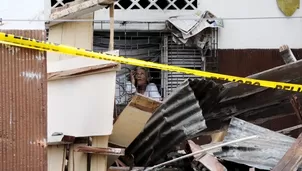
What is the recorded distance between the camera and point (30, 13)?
12.6 ft

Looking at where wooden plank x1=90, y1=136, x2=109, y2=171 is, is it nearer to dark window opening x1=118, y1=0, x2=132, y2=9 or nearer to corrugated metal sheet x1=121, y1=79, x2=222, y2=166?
corrugated metal sheet x1=121, y1=79, x2=222, y2=166

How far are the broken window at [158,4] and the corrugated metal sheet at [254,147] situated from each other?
3.65 m

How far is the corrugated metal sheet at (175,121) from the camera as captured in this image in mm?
4926

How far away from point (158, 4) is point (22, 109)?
512cm

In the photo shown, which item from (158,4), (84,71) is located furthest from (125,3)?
(84,71)

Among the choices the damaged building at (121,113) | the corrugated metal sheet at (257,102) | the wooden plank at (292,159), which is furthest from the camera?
the corrugated metal sheet at (257,102)

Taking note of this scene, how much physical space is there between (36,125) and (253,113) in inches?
96.7

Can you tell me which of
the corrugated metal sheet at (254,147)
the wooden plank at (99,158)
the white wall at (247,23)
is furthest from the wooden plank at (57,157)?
the white wall at (247,23)

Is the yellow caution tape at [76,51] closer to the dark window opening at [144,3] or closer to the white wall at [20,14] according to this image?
the white wall at [20,14]

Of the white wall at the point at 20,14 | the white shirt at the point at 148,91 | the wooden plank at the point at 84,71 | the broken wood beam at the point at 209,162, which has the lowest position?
the broken wood beam at the point at 209,162

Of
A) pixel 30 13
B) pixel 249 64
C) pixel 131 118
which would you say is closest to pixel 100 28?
pixel 249 64

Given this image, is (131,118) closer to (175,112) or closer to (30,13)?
(175,112)

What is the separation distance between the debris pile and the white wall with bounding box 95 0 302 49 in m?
3.21

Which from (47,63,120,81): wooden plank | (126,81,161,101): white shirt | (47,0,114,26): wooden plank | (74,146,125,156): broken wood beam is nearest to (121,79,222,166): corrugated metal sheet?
(74,146,125,156): broken wood beam
